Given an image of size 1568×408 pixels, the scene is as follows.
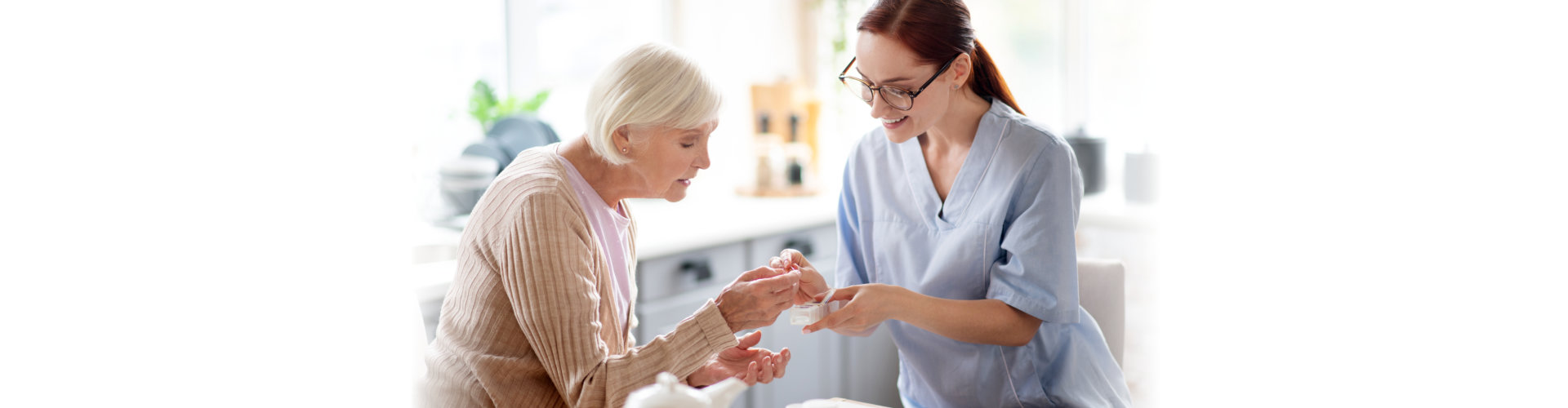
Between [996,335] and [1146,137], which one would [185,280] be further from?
[1146,137]

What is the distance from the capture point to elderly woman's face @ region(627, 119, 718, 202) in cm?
114

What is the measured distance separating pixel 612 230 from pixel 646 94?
21cm

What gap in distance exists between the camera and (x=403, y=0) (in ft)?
6.40

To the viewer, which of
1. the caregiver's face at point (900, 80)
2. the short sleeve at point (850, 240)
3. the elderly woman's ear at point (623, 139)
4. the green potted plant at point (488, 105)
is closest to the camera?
the elderly woman's ear at point (623, 139)

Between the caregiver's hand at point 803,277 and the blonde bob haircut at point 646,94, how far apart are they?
0.94ft

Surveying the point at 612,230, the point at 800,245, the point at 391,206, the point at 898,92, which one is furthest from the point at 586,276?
the point at 800,245

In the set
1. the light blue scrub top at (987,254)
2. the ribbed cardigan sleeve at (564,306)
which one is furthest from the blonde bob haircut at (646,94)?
the light blue scrub top at (987,254)

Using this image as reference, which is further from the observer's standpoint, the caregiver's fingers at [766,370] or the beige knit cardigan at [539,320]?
the caregiver's fingers at [766,370]

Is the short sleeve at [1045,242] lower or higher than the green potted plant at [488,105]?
lower

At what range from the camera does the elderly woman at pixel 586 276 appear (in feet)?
3.36

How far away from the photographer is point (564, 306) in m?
1.01

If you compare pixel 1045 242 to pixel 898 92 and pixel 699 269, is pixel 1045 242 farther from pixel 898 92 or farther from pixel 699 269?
pixel 699 269

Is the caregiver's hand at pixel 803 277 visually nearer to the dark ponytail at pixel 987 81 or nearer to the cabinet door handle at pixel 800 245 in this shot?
the dark ponytail at pixel 987 81

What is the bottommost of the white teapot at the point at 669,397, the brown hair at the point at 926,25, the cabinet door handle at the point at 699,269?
the cabinet door handle at the point at 699,269
